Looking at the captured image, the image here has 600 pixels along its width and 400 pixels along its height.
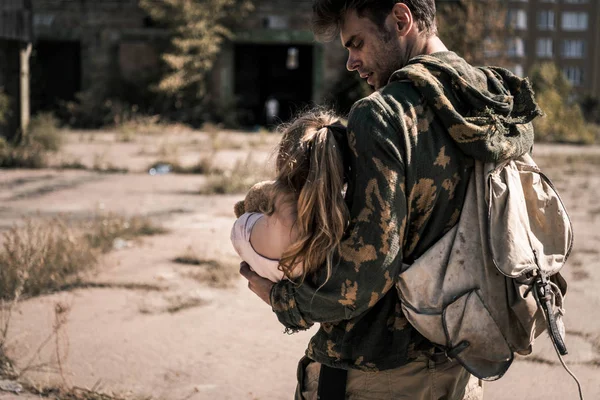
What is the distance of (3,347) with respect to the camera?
3799 millimetres

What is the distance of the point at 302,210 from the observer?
1745 mm

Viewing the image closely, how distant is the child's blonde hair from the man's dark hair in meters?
0.26

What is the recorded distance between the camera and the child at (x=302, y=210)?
172cm

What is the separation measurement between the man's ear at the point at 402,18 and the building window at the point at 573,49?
63.4 meters

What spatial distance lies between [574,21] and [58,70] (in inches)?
2007

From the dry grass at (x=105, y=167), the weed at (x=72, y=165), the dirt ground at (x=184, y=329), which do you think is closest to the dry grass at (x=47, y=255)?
the dirt ground at (x=184, y=329)

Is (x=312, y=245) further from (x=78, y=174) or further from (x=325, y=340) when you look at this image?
(x=78, y=174)

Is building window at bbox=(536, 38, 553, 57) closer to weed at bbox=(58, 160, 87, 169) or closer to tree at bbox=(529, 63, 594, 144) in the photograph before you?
tree at bbox=(529, 63, 594, 144)

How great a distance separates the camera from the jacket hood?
1.72 metres

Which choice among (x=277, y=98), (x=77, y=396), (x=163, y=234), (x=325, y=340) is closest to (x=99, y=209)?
(x=163, y=234)

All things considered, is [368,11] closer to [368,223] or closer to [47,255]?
[368,223]

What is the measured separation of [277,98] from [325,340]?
70.9 ft

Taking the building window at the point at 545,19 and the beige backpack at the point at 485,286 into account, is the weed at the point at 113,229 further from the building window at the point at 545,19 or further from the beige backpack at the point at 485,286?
the building window at the point at 545,19

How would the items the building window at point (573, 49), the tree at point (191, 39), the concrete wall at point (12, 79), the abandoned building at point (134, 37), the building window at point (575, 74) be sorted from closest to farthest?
the concrete wall at point (12, 79) < the tree at point (191, 39) < the abandoned building at point (134, 37) < the building window at point (575, 74) < the building window at point (573, 49)
